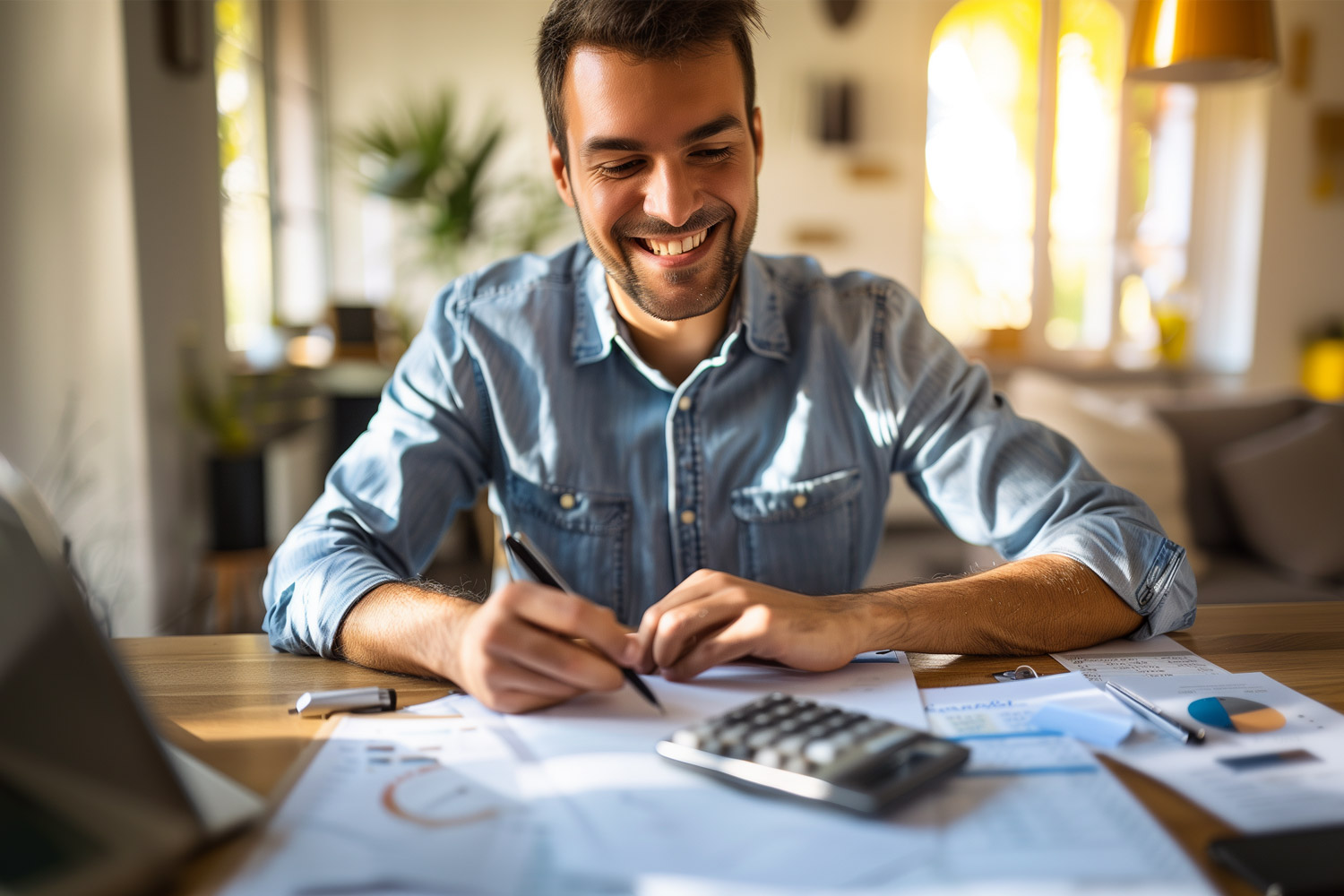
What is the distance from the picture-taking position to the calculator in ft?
1.86

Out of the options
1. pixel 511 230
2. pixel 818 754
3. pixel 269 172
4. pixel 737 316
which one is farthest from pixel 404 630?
Result: pixel 269 172

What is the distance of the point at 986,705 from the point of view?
75cm

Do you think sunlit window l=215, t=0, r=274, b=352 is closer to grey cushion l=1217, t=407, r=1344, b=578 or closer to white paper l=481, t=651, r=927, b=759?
white paper l=481, t=651, r=927, b=759

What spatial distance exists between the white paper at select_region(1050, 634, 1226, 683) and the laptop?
0.69 m

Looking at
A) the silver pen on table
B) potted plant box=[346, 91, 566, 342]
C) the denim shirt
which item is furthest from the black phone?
potted plant box=[346, 91, 566, 342]

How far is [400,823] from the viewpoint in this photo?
0.56 meters

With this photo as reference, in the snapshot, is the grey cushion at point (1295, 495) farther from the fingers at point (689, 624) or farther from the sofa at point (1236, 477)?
→ the fingers at point (689, 624)

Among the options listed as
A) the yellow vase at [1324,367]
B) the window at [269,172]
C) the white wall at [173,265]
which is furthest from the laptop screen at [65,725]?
the yellow vase at [1324,367]

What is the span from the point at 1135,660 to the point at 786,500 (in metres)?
0.48

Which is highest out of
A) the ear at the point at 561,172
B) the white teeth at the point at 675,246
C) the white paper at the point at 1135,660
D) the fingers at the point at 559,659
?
the ear at the point at 561,172

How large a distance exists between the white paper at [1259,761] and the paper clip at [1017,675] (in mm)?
85

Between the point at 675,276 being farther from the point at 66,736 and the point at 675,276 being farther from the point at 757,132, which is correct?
the point at 66,736

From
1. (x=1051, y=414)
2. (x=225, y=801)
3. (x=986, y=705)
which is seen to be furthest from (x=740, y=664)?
(x=1051, y=414)

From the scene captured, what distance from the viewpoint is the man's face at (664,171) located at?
1118mm
